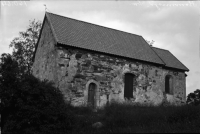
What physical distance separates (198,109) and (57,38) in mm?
10859

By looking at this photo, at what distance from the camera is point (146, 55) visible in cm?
2183

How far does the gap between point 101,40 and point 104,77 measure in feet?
12.6

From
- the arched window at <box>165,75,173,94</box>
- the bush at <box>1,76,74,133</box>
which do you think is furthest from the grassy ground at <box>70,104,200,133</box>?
the arched window at <box>165,75,173,94</box>

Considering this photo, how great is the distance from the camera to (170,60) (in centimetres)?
2453

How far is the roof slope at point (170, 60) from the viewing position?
23.5m

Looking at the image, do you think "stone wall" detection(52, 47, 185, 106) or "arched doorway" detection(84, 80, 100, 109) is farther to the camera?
"arched doorway" detection(84, 80, 100, 109)

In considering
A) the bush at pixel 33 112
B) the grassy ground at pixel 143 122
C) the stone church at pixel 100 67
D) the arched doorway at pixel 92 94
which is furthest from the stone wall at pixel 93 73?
the bush at pixel 33 112

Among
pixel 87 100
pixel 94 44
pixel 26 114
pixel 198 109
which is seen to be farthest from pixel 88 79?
pixel 198 109

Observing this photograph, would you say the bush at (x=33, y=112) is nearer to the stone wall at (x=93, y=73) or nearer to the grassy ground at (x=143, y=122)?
the grassy ground at (x=143, y=122)

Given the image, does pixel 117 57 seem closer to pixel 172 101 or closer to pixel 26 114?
pixel 172 101

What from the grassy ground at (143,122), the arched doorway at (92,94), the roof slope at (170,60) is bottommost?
the grassy ground at (143,122)

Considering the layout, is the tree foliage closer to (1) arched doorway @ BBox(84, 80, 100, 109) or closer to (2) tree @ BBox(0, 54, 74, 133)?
(2) tree @ BBox(0, 54, 74, 133)

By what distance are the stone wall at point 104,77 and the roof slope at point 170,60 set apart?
3.41 ft

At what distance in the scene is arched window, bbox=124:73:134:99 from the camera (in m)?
19.6
